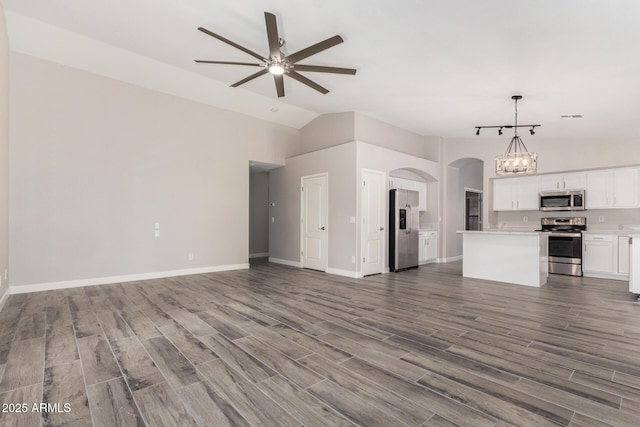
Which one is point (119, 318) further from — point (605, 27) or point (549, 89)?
point (549, 89)

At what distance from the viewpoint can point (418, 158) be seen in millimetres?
7504

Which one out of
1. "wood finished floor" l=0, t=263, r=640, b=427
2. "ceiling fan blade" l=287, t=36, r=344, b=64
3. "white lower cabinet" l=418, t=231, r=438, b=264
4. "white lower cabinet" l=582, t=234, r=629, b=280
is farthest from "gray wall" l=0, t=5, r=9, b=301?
"white lower cabinet" l=582, t=234, r=629, b=280

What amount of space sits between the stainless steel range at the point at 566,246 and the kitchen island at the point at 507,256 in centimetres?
124

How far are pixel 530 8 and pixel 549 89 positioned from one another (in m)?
2.10

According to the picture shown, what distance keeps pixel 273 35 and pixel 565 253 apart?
22.7ft

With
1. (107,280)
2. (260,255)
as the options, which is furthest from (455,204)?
(107,280)

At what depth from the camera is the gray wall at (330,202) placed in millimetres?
6062

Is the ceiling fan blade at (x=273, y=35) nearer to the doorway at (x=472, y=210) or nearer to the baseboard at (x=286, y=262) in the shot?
the baseboard at (x=286, y=262)

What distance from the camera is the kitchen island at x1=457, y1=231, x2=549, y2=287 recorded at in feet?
16.7

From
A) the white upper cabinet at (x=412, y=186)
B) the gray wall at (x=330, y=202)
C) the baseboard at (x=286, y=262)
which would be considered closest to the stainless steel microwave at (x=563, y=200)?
the white upper cabinet at (x=412, y=186)

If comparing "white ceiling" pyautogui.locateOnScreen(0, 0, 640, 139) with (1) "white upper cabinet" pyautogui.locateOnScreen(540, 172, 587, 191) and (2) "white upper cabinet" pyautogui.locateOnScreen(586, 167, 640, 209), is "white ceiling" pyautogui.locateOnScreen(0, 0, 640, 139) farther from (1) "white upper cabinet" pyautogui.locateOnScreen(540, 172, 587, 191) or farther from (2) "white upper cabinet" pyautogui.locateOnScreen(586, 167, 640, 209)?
(1) "white upper cabinet" pyautogui.locateOnScreen(540, 172, 587, 191)

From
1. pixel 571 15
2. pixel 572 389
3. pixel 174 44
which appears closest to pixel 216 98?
pixel 174 44

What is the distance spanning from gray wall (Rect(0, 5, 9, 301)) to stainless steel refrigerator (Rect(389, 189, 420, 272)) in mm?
6157

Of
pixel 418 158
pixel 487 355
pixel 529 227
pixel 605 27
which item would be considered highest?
pixel 605 27
